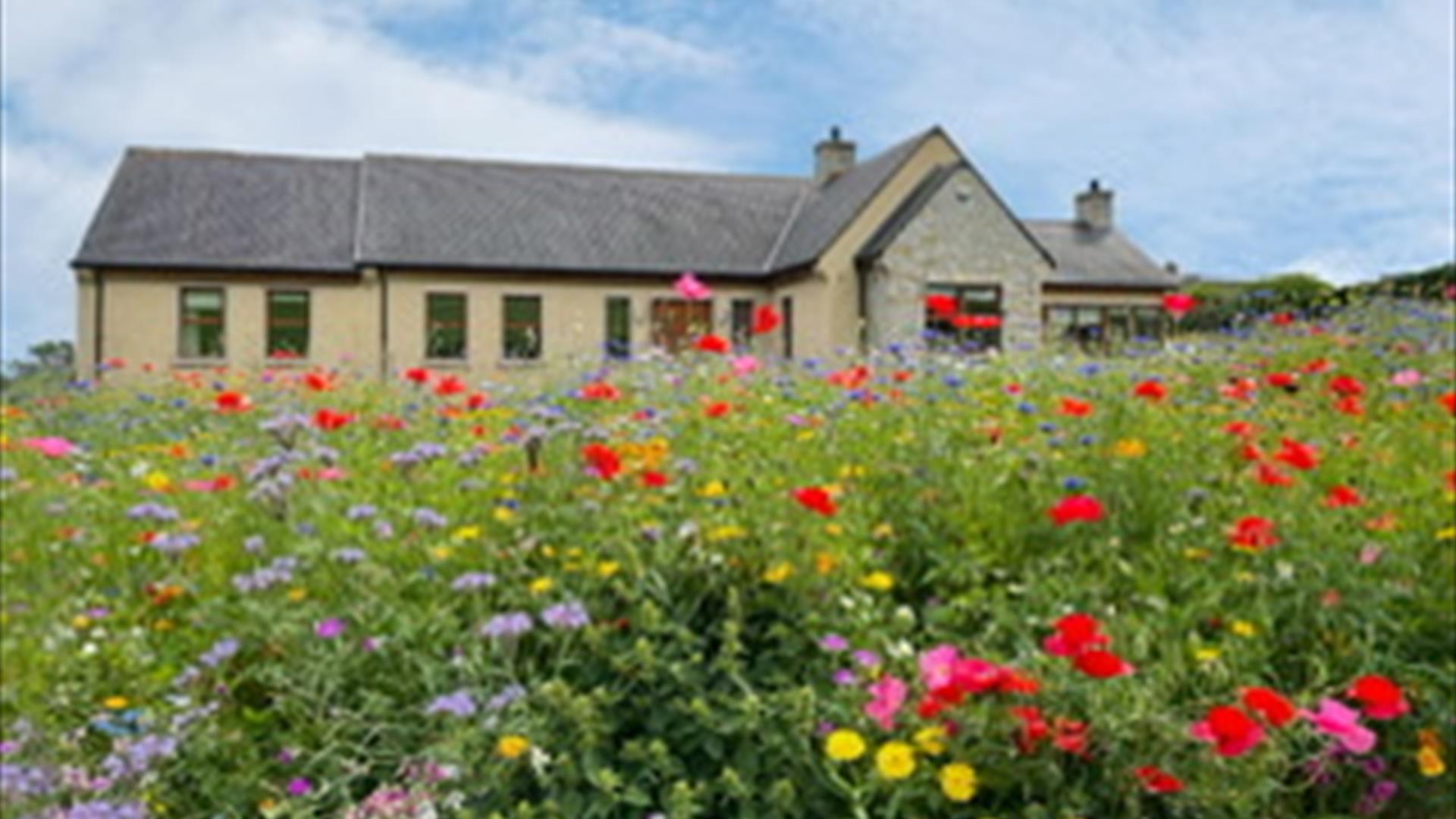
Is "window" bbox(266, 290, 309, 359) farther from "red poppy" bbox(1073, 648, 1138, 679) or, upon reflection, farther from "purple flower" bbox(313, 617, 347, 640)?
"red poppy" bbox(1073, 648, 1138, 679)

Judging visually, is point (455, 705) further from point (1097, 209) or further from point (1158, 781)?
point (1097, 209)

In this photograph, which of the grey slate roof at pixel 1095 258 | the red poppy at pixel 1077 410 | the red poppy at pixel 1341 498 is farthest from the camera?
the grey slate roof at pixel 1095 258

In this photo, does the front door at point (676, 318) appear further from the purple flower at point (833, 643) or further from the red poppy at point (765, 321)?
the purple flower at point (833, 643)

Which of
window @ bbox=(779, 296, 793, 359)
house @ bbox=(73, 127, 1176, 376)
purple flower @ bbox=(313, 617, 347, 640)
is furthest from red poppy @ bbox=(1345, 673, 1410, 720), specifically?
window @ bbox=(779, 296, 793, 359)

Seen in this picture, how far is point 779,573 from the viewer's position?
288 centimetres

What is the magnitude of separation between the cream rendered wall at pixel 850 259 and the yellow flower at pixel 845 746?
19603mm

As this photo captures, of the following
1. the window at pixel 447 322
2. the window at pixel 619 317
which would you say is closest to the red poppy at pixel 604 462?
the window at pixel 619 317

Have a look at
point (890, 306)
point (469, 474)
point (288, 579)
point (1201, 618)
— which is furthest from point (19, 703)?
point (890, 306)

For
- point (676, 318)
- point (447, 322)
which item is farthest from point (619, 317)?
point (676, 318)

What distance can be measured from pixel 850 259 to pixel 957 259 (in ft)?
6.70

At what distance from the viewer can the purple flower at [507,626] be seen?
2.73 meters

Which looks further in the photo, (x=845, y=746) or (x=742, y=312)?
(x=742, y=312)

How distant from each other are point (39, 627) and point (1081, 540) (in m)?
3.16

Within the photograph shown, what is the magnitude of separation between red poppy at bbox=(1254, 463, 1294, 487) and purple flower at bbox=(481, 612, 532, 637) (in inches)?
88.4
